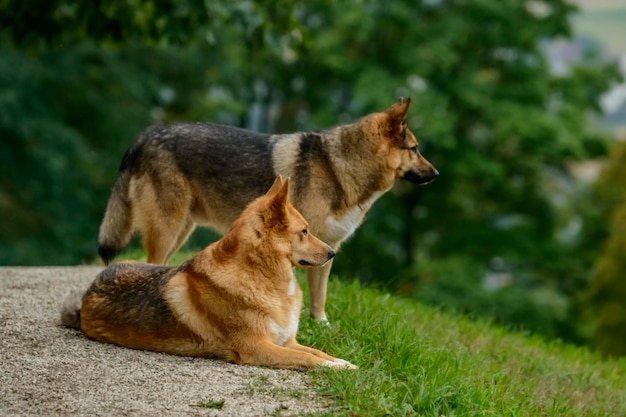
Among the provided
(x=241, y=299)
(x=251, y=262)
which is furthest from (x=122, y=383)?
(x=251, y=262)

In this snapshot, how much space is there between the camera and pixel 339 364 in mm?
6441

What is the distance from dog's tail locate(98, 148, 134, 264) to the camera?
880 centimetres

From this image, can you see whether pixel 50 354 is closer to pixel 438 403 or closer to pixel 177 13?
pixel 438 403

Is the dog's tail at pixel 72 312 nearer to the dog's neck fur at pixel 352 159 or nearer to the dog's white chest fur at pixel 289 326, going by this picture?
the dog's white chest fur at pixel 289 326

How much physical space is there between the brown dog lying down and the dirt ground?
0.43 feet

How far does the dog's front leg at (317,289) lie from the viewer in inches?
319

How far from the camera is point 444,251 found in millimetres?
25453

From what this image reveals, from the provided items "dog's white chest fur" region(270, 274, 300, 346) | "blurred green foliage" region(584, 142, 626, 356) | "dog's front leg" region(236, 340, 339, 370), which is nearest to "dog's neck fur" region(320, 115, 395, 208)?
"dog's white chest fur" region(270, 274, 300, 346)

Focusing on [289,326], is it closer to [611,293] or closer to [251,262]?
[251,262]

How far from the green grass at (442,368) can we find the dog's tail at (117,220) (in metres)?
2.07

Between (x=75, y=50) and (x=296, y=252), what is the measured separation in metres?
18.5

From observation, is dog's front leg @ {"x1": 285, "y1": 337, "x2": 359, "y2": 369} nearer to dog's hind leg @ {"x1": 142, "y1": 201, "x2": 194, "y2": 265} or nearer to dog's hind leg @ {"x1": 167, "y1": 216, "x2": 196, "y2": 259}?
dog's hind leg @ {"x1": 142, "y1": 201, "x2": 194, "y2": 265}

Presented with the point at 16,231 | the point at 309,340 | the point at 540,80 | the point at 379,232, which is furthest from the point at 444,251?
the point at 309,340

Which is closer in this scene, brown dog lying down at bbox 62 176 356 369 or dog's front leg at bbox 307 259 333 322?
brown dog lying down at bbox 62 176 356 369
